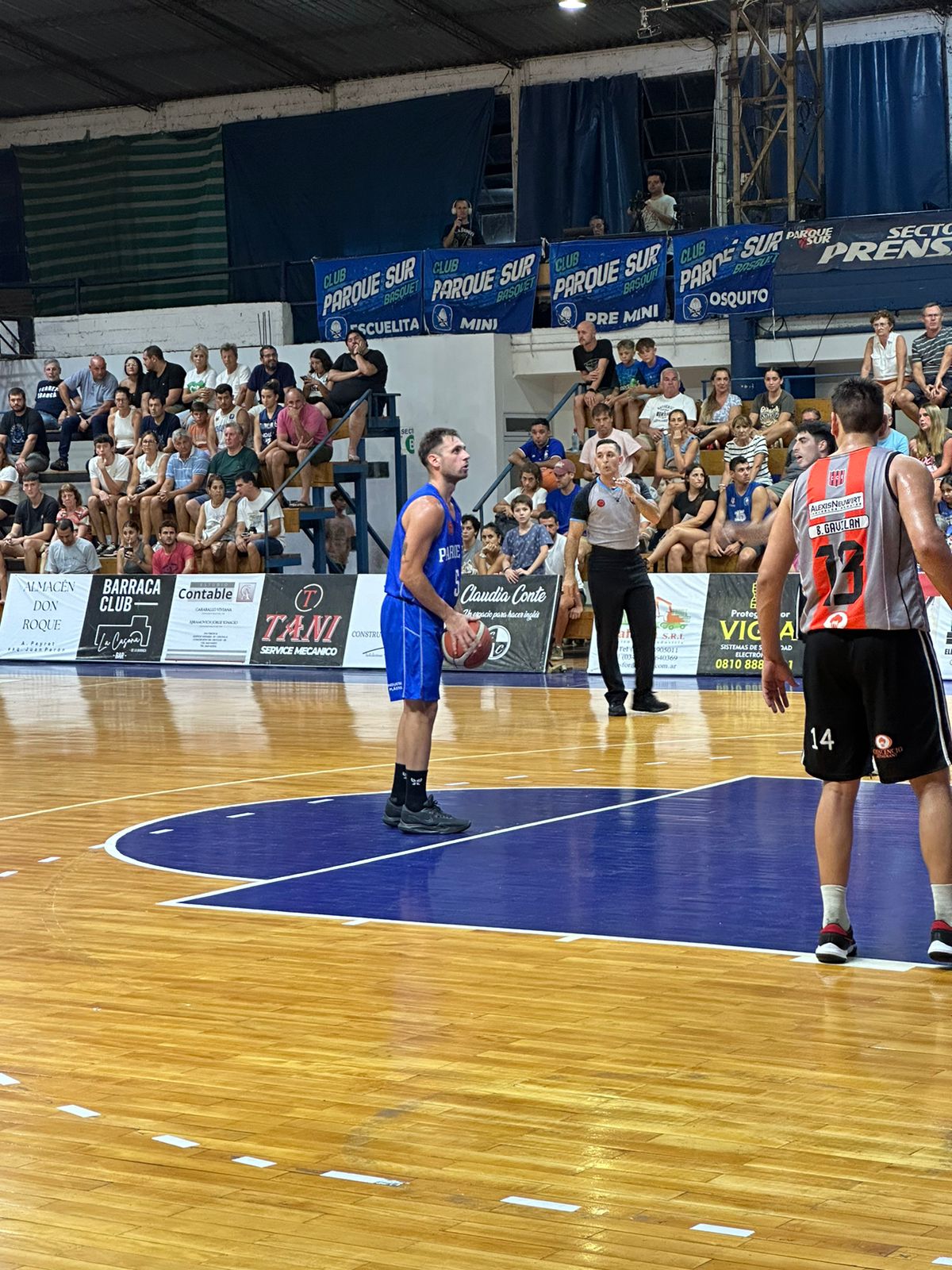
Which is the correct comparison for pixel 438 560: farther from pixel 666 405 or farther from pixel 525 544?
pixel 666 405

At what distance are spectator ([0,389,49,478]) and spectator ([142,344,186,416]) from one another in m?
1.69

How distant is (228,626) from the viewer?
20.6 meters

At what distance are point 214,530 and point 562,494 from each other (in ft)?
14.0

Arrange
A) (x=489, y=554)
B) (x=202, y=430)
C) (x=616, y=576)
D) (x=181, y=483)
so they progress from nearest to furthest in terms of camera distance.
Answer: (x=616, y=576) < (x=489, y=554) < (x=181, y=483) < (x=202, y=430)

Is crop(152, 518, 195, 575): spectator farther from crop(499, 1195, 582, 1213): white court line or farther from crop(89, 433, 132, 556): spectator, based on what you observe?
crop(499, 1195, 582, 1213): white court line

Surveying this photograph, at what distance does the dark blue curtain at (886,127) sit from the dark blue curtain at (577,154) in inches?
120

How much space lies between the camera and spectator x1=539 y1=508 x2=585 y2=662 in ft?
60.4

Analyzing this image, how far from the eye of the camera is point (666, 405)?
21188 millimetres

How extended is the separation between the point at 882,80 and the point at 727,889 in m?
19.9

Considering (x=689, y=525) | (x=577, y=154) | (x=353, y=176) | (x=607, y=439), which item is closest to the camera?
(x=607, y=439)

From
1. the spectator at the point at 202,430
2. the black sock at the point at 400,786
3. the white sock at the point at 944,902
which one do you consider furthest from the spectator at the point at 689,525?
the white sock at the point at 944,902

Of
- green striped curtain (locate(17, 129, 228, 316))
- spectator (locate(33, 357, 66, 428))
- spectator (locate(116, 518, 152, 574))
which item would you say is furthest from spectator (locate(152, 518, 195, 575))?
green striped curtain (locate(17, 129, 228, 316))

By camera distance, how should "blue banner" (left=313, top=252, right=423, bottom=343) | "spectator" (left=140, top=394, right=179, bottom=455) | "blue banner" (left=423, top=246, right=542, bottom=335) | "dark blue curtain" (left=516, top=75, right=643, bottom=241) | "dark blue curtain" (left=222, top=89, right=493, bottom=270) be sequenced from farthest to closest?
"dark blue curtain" (left=222, top=89, right=493, bottom=270)
"dark blue curtain" (left=516, top=75, right=643, bottom=241)
"blue banner" (left=313, top=252, right=423, bottom=343)
"blue banner" (left=423, top=246, right=542, bottom=335)
"spectator" (left=140, top=394, right=179, bottom=455)

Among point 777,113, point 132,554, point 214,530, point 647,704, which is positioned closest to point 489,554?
point 214,530
